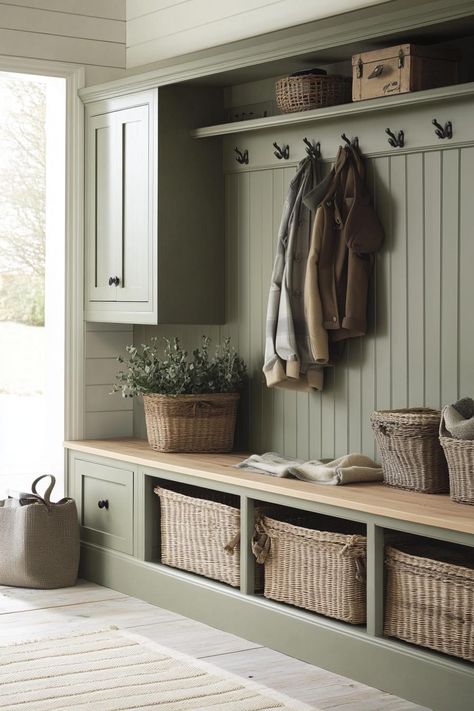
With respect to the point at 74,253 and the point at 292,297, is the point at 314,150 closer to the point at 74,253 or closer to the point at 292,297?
the point at 292,297

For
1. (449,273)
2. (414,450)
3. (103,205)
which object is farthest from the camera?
(103,205)

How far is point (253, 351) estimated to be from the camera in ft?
15.6

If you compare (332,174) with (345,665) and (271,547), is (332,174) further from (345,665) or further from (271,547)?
(345,665)

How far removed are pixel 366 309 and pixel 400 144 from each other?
624 mm

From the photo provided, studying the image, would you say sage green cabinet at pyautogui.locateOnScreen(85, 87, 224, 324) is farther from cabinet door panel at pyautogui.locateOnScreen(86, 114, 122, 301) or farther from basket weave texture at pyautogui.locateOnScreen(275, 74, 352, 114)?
basket weave texture at pyautogui.locateOnScreen(275, 74, 352, 114)

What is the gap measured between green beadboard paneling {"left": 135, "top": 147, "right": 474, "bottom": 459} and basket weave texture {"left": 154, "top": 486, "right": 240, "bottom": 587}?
482 millimetres

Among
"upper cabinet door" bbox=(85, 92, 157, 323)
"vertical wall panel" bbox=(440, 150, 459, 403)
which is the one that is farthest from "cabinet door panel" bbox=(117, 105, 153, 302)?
"vertical wall panel" bbox=(440, 150, 459, 403)

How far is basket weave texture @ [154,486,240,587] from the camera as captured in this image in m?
4.16

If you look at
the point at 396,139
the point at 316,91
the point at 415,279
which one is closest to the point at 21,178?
the point at 316,91

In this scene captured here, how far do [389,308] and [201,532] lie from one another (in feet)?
3.78

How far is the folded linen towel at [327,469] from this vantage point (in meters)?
3.86

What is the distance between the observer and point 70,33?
5176mm

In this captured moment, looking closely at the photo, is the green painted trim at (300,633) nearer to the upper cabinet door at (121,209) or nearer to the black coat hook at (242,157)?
the upper cabinet door at (121,209)

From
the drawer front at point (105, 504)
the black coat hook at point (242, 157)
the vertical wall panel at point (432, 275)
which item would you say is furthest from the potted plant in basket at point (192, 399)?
the vertical wall panel at point (432, 275)
